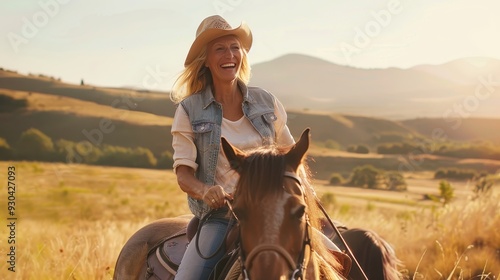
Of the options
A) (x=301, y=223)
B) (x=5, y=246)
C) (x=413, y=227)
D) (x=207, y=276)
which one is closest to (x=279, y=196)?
(x=301, y=223)

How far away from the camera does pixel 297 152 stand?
10.9ft

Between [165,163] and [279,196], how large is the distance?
31259 millimetres

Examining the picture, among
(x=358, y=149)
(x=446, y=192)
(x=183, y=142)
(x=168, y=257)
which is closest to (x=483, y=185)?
(x=446, y=192)

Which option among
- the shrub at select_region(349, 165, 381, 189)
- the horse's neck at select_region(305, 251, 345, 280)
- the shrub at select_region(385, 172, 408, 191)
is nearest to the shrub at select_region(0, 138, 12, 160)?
the shrub at select_region(349, 165, 381, 189)

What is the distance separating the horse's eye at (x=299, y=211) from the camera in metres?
3.03

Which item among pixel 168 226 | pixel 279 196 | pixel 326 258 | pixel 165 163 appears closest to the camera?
pixel 279 196

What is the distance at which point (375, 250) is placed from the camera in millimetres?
5508

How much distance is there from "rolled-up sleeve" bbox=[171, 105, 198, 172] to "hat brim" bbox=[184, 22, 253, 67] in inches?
20.9

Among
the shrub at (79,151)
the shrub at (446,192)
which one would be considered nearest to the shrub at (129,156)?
the shrub at (79,151)

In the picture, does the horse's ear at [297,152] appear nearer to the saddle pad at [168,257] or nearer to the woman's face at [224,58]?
the woman's face at [224,58]

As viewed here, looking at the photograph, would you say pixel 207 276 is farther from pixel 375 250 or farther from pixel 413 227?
pixel 413 227

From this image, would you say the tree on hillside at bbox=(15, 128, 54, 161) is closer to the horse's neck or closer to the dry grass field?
the dry grass field

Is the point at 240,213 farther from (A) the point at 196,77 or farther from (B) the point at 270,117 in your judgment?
(A) the point at 196,77

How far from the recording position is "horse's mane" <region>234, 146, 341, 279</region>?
3.09 m
